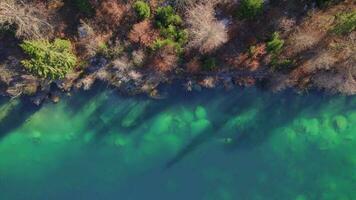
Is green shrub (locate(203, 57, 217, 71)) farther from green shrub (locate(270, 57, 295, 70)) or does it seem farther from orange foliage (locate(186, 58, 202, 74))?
green shrub (locate(270, 57, 295, 70))

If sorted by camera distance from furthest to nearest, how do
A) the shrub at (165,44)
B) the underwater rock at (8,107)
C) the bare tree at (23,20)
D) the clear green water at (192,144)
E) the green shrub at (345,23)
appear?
the underwater rock at (8,107), the clear green water at (192,144), the shrub at (165,44), the bare tree at (23,20), the green shrub at (345,23)

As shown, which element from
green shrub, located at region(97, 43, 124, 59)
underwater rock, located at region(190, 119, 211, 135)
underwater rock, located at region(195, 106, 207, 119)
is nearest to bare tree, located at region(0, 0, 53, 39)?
green shrub, located at region(97, 43, 124, 59)

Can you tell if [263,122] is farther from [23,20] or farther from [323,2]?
[23,20]

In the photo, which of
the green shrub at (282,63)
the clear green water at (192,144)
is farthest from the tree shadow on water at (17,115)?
the green shrub at (282,63)

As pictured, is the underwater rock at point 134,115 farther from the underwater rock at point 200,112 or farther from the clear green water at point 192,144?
the underwater rock at point 200,112

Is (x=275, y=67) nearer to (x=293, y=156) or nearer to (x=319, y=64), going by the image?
(x=319, y=64)

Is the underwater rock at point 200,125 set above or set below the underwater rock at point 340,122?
above

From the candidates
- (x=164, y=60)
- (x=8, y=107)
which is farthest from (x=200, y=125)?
(x=8, y=107)
